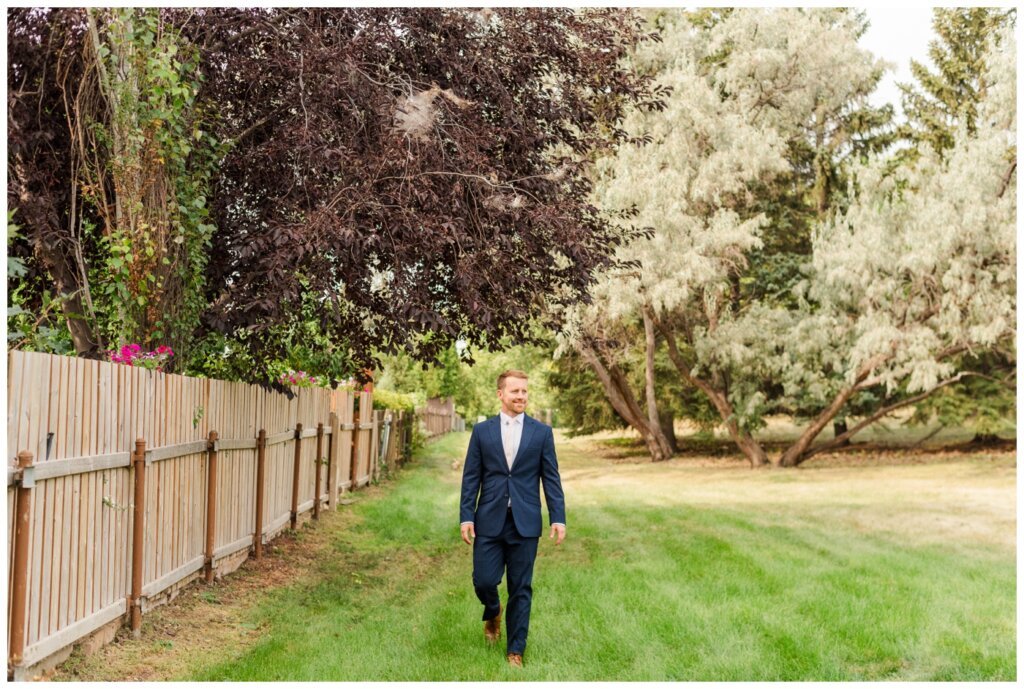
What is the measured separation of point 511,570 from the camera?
6.29 metres

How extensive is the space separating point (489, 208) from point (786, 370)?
17.1 m

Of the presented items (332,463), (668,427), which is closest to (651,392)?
(668,427)

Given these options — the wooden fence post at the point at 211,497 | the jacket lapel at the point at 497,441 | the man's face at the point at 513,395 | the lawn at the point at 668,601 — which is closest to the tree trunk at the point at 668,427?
the lawn at the point at 668,601

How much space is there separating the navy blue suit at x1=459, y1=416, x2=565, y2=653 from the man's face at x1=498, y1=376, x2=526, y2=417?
0.16 m

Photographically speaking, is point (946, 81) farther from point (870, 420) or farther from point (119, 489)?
point (119, 489)

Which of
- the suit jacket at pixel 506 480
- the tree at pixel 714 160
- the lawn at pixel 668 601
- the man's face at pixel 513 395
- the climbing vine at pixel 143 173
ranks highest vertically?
the tree at pixel 714 160

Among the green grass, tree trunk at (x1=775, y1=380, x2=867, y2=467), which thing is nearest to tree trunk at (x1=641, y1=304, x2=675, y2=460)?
tree trunk at (x1=775, y1=380, x2=867, y2=467)

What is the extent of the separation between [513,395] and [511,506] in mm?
678

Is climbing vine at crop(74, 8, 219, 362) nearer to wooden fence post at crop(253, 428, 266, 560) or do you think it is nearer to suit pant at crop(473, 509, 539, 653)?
wooden fence post at crop(253, 428, 266, 560)

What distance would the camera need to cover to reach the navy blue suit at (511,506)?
20.3 ft

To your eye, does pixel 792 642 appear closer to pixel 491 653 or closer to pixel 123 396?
pixel 491 653

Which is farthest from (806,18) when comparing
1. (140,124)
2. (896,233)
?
(140,124)

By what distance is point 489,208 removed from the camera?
8375mm

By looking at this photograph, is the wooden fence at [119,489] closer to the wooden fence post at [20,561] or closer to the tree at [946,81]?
the wooden fence post at [20,561]
